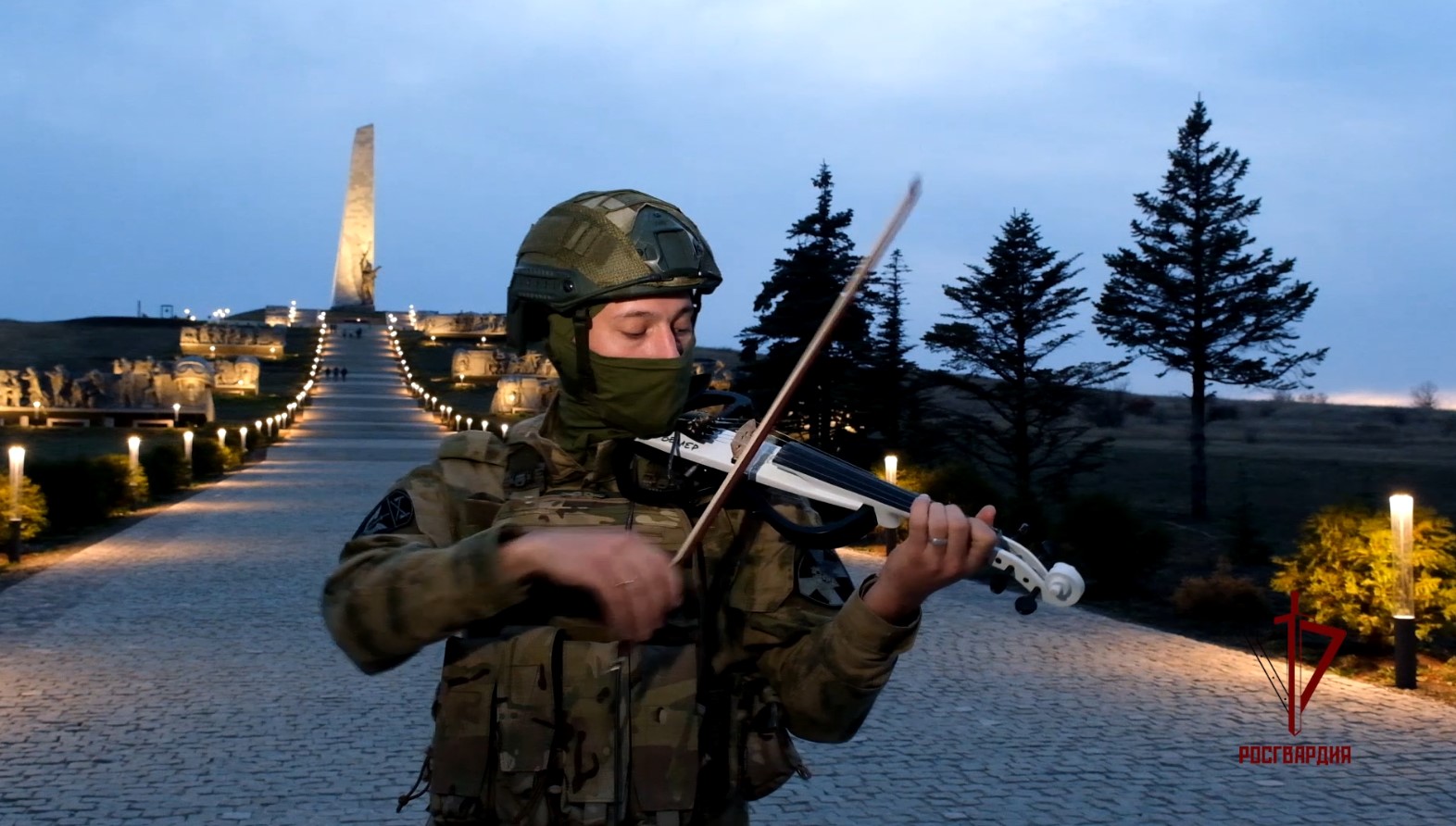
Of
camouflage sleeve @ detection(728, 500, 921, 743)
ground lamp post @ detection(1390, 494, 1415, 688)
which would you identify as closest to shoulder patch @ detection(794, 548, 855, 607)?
camouflage sleeve @ detection(728, 500, 921, 743)

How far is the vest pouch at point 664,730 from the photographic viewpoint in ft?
7.41

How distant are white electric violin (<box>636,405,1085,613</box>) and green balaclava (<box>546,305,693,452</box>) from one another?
7cm

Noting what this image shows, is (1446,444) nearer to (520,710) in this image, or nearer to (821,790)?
(821,790)

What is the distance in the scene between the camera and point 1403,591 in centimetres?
911

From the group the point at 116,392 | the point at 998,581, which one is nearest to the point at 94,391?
the point at 116,392

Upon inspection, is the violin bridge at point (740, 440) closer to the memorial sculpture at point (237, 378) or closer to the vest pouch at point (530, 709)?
the vest pouch at point (530, 709)

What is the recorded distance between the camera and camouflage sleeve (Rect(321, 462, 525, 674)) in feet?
6.15

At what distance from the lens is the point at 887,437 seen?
80.3 feet

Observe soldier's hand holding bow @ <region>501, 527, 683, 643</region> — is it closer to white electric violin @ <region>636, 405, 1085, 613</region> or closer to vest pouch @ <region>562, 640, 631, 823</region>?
white electric violin @ <region>636, 405, 1085, 613</region>

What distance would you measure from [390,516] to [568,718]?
1.40 feet

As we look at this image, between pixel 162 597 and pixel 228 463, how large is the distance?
17.6 metres

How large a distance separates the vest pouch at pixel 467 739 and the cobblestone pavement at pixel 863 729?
3.88m

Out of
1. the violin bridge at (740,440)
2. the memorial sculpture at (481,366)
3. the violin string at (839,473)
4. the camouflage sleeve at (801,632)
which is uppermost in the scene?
the memorial sculpture at (481,366)

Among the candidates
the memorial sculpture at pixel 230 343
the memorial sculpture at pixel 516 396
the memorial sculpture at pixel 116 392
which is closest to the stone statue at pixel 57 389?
the memorial sculpture at pixel 116 392
